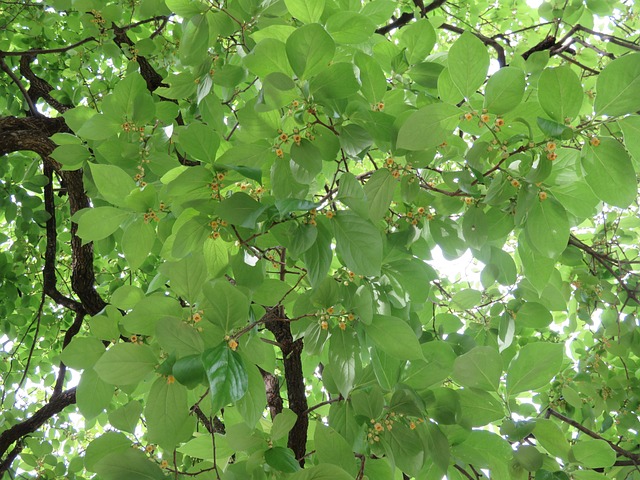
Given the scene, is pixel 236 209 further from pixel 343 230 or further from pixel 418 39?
pixel 418 39

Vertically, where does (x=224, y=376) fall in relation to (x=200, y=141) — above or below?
below

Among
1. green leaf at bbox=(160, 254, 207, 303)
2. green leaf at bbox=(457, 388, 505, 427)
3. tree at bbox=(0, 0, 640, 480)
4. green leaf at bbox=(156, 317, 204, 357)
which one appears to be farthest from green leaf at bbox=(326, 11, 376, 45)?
green leaf at bbox=(457, 388, 505, 427)

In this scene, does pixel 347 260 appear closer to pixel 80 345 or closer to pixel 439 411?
pixel 439 411

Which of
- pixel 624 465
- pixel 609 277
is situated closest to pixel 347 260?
pixel 624 465

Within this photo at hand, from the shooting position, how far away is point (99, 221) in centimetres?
137

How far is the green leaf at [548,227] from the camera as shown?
4.06 ft

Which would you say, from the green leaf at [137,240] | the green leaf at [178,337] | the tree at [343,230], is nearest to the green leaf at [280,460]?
the tree at [343,230]

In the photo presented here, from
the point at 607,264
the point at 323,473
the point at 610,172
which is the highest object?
the point at 607,264

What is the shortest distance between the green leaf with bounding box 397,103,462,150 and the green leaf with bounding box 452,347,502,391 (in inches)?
18.6

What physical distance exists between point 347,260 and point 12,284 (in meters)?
2.76

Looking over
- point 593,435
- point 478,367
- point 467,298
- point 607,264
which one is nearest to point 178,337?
point 478,367

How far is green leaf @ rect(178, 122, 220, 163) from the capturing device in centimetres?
122

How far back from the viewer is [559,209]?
1242 mm

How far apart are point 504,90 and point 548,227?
1.04 feet
